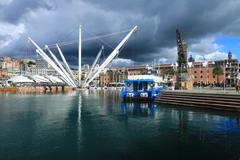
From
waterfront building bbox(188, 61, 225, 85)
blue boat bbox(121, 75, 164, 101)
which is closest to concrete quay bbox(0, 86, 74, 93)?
waterfront building bbox(188, 61, 225, 85)

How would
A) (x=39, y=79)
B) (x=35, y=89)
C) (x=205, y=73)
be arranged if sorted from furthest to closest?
1. (x=39, y=79)
2. (x=205, y=73)
3. (x=35, y=89)

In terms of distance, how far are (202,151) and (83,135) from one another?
8753 mm

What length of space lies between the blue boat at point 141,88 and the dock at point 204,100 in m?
2.05

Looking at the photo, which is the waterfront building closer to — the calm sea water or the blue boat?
the blue boat

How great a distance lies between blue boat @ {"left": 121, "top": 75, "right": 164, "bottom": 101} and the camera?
164ft

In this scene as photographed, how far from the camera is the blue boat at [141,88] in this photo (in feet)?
164

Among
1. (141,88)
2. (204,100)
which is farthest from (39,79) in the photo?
(204,100)

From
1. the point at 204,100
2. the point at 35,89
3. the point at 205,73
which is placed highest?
the point at 205,73

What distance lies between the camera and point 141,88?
5209cm

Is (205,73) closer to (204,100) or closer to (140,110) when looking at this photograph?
(204,100)

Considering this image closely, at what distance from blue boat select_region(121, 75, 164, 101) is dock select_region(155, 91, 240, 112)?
205 centimetres

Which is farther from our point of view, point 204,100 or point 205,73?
point 205,73

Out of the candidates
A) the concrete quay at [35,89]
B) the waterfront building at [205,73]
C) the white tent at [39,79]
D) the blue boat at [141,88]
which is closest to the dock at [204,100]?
the blue boat at [141,88]

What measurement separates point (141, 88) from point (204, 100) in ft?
52.9
